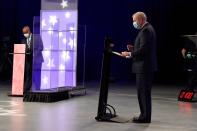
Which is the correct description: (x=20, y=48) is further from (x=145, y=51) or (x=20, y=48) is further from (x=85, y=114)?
(x=145, y=51)

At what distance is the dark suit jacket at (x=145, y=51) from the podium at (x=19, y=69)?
A: 4.16 metres

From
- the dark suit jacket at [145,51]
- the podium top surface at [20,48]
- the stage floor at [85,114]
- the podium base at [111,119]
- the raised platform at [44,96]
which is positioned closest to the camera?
the stage floor at [85,114]

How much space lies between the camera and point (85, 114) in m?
8.39

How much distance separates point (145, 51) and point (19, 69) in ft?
14.5

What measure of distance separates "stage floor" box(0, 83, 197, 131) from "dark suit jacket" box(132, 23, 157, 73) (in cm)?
89

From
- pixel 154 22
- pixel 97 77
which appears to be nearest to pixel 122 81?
pixel 97 77

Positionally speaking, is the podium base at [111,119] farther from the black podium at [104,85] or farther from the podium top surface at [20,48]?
the podium top surface at [20,48]

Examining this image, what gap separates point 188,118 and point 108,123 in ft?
5.02

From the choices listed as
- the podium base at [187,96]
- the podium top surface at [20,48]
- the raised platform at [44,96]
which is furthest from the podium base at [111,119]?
the podium top surface at [20,48]

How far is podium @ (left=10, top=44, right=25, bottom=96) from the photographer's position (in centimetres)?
1099

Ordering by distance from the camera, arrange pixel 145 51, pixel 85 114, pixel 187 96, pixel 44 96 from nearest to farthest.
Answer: pixel 145 51
pixel 85 114
pixel 44 96
pixel 187 96

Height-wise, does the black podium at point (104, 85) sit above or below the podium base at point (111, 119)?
above

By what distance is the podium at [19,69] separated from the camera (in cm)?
1099

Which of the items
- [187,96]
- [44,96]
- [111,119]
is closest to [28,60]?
[44,96]
